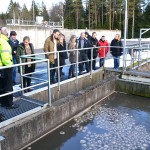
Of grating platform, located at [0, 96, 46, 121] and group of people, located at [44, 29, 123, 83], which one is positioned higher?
group of people, located at [44, 29, 123, 83]

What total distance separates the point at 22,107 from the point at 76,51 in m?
2.94

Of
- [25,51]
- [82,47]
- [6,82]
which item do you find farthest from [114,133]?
[82,47]

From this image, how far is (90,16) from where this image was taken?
158 ft

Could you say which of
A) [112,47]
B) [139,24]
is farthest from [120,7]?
[112,47]

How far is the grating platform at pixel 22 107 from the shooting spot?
14.3 ft

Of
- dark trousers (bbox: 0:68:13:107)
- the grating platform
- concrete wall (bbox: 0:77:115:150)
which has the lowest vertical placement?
concrete wall (bbox: 0:77:115:150)

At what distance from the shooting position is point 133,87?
795 centimetres

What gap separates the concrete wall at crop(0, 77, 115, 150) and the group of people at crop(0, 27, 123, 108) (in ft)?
1.91

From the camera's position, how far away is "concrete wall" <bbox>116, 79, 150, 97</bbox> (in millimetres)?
7668

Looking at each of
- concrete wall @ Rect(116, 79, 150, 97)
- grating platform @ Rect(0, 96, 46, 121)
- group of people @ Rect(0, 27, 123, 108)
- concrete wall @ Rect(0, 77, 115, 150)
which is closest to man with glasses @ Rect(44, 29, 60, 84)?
group of people @ Rect(0, 27, 123, 108)

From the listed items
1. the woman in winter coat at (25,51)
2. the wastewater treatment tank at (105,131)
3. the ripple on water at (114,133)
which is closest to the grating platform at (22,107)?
the wastewater treatment tank at (105,131)

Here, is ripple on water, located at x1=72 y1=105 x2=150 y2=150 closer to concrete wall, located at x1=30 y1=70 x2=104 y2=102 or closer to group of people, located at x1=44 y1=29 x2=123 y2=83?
concrete wall, located at x1=30 y1=70 x2=104 y2=102

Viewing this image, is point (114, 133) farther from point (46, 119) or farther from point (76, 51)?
point (76, 51)

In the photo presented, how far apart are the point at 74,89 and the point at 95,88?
A: 70 cm
